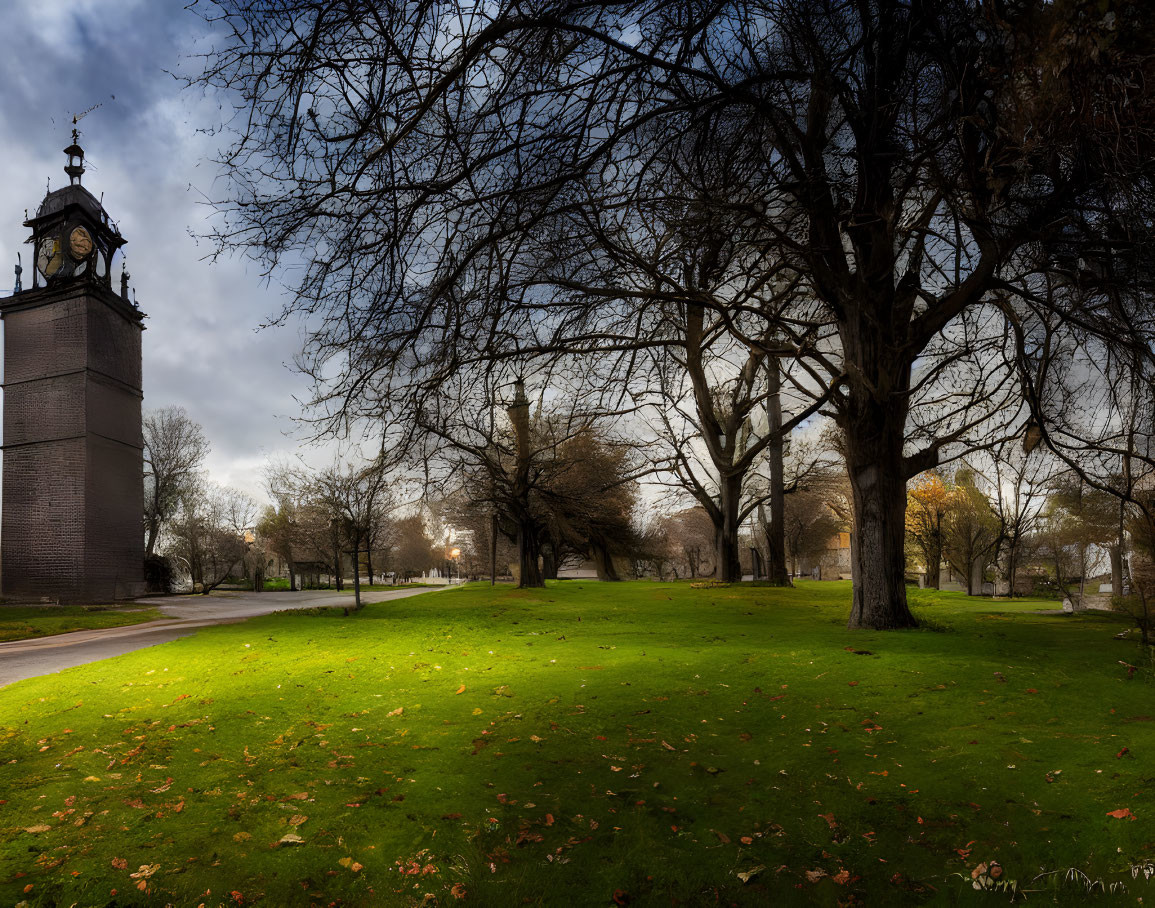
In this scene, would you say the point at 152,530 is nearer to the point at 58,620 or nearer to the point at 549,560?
the point at 549,560

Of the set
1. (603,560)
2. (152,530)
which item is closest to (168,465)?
(152,530)

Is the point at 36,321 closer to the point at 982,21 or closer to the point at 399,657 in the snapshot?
the point at 399,657

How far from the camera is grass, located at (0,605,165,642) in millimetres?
15062

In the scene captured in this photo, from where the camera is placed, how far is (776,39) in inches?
282

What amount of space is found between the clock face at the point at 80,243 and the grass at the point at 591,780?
27.7 metres

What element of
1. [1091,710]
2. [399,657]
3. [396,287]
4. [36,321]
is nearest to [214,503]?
[36,321]

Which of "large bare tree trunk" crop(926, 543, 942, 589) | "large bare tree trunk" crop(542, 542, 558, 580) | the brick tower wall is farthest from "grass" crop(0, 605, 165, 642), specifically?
"large bare tree trunk" crop(926, 543, 942, 589)

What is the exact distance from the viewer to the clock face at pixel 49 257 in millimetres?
28141

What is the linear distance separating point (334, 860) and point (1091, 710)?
5.79 meters

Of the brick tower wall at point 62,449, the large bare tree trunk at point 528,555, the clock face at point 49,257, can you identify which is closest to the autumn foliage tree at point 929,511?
the large bare tree trunk at point 528,555

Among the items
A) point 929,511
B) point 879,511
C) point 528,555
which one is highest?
point 879,511

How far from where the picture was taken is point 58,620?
17.9 meters

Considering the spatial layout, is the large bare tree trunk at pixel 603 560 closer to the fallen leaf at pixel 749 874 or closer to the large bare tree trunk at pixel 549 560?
the large bare tree trunk at pixel 549 560

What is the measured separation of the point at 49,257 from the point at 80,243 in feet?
4.44
